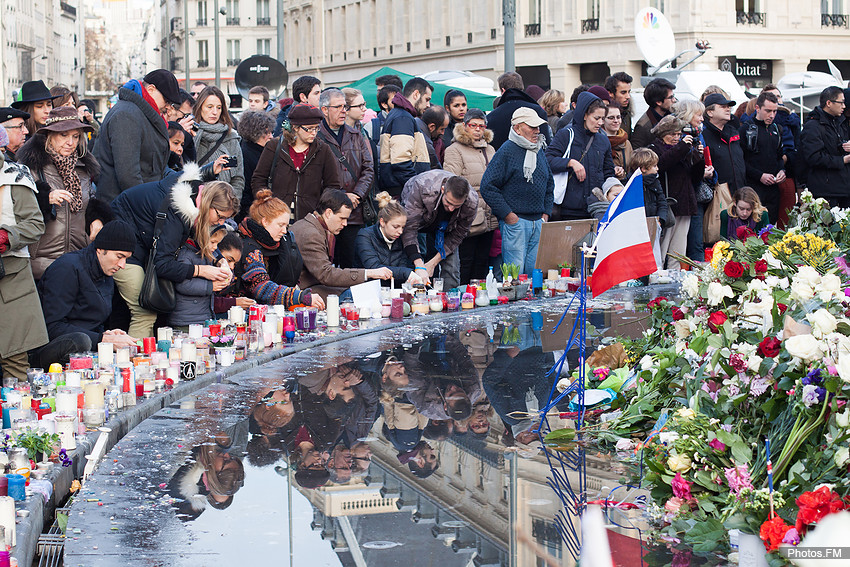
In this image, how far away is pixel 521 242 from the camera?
12.2 metres

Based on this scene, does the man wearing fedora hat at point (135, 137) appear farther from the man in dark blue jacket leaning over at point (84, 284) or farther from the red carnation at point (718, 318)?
the red carnation at point (718, 318)

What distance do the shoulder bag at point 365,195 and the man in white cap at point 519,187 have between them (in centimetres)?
109

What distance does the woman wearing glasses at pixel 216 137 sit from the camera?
11.6 metres

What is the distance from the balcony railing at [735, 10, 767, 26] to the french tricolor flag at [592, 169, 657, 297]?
37.8 meters

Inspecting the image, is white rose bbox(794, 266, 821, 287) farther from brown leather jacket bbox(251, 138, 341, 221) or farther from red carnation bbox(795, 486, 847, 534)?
brown leather jacket bbox(251, 138, 341, 221)

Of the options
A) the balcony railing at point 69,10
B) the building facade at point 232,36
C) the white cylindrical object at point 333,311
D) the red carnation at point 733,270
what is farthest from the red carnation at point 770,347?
the balcony railing at point 69,10

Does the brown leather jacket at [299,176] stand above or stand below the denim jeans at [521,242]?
above

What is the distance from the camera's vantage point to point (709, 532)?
4.71 m

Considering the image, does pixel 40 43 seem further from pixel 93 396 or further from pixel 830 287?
pixel 830 287

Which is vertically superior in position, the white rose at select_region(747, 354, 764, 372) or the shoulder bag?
the shoulder bag

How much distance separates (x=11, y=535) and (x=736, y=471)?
2740 mm

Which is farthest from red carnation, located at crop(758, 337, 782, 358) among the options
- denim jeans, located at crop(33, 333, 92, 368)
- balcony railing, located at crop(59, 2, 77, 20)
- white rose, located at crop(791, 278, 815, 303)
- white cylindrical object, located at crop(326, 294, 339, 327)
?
balcony railing, located at crop(59, 2, 77, 20)

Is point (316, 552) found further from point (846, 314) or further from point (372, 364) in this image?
point (372, 364)

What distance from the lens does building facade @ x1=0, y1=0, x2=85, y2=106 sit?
68869mm
